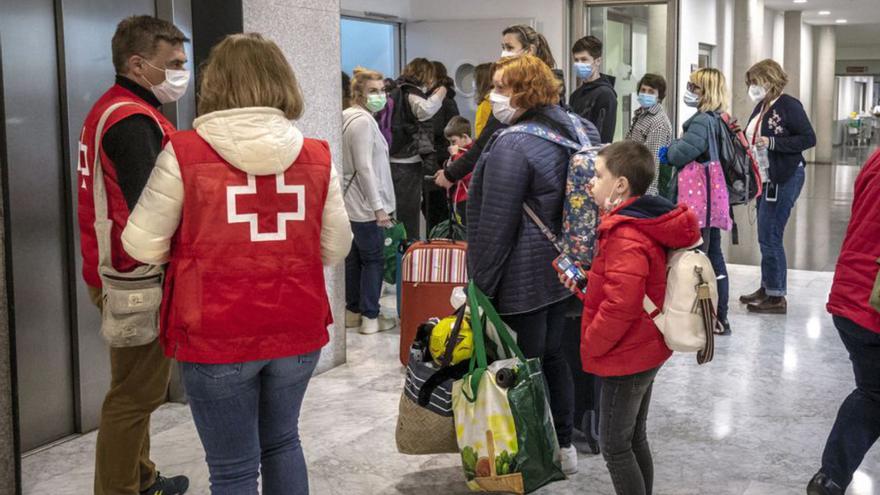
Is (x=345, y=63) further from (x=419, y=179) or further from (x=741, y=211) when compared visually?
(x=741, y=211)

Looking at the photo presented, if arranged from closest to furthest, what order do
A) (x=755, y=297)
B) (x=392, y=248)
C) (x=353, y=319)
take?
(x=353, y=319), (x=755, y=297), (x=392, y=248)

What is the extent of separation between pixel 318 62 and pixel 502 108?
5.93 feet

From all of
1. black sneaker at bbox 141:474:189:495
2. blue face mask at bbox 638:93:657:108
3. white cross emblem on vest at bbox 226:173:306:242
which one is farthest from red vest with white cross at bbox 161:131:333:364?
blue face mask at bbox 638:93:657:108

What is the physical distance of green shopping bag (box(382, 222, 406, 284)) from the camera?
6.94 metres

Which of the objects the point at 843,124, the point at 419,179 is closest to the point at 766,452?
the point at 419,179

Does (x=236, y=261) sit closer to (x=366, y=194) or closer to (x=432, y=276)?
(x=432, y=276)

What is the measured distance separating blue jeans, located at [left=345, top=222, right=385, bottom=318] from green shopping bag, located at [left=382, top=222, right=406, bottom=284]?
28 cm

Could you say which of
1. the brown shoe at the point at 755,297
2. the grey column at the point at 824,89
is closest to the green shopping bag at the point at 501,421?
the brown shoe at the point at 755,297

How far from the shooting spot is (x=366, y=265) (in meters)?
6.37

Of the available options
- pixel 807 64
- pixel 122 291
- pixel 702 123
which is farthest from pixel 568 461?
pixel 807 64

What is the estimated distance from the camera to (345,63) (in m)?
11.2

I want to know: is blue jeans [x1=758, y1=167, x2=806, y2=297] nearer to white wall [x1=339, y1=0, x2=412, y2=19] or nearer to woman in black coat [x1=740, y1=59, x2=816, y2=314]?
woman in black coat [x1=740, y1=59, x2=816, y2=314]

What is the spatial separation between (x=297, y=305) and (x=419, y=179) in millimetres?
4998

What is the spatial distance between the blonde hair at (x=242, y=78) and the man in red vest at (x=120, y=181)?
1.87 ft
